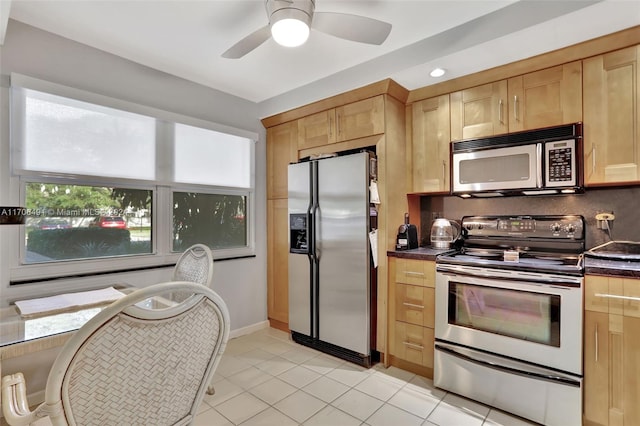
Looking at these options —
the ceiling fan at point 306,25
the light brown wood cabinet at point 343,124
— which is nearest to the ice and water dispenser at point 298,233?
the light brown wood cabinet at point 343,124

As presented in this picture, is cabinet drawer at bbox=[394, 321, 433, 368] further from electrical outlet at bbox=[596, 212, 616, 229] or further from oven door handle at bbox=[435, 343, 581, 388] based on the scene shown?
electrical outlet at bbox=[596, 212, 616, 229]

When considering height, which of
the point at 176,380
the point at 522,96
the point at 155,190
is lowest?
the point at 176,380

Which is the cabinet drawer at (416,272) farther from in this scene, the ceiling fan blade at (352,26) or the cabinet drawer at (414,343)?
the ceiling fan blade at (352,26)

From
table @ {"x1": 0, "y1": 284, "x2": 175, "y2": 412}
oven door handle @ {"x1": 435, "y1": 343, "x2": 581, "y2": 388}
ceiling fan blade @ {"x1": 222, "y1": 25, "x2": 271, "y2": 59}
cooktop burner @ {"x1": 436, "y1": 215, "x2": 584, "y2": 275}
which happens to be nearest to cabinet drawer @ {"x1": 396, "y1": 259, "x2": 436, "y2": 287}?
cooktop burner @ {"x1": 436, "y1": 215, "x2": 584, "y2": 275}

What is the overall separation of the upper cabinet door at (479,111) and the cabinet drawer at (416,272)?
3.50 feet

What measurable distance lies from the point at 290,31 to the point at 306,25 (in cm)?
9

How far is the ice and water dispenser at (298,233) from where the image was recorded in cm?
299

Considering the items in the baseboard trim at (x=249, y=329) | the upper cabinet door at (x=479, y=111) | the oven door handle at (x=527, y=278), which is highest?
the upper cabinet door at (x=479, y=111)

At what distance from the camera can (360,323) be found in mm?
2592

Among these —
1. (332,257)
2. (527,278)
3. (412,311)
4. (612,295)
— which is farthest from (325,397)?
(612,295)

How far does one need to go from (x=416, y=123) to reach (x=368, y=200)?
0.84 metres

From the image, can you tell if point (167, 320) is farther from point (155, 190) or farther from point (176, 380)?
point (155, 190)

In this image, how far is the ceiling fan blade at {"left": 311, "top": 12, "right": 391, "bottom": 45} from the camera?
1634mm

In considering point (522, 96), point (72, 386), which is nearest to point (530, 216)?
point (522, 96)
